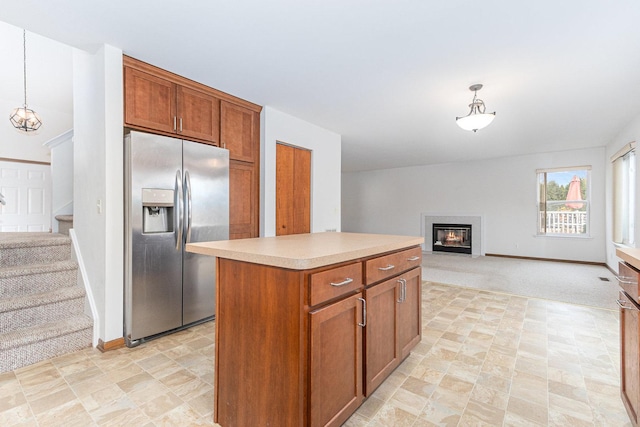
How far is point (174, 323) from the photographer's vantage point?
2631 millimetres

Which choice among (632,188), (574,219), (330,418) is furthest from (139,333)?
(574,219)

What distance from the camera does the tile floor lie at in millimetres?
1580

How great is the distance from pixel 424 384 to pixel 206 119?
9.82ft

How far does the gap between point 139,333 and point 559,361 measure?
3.20 meters

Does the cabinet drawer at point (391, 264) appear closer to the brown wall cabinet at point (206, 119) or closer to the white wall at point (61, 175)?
the brown wall cabinet at point (206, 119)

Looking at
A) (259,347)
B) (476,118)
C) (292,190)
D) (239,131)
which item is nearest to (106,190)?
(239,131)

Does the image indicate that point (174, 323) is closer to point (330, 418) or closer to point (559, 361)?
point (330, 418)

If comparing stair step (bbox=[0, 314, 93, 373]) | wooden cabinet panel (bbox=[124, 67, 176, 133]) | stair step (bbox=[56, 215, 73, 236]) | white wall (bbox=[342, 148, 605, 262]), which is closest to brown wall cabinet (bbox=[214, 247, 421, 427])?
stair step (bbox=[0, 314, 93, 373])

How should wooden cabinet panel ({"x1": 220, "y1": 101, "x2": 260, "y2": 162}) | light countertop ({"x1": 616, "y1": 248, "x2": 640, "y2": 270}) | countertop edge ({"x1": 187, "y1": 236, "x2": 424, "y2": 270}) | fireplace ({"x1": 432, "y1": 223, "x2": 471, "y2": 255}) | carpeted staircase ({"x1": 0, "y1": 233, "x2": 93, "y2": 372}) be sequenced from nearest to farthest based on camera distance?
1. countertop edge ({"x1": 187, "y1": 236, "x2": 424, "y2": 270})
2. light countertop ({"x1": 616, "y1": 248, "x2": 640, "y2": 270})
3. carpeted staircase ({"x1": 0, "y1": 233, "x2": 93, "y2": 372})
4. wooden cabinet panel ({"x1": 220, "y1": 101, "x2": 260, "y2": 162})
5. fireplace ({"x1": 432, "y1": 223, "x2": 471, "y2": 255})

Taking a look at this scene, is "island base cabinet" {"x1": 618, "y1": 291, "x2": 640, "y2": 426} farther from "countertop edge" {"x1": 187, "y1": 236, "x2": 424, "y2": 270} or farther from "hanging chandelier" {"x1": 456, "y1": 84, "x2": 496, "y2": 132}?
"hanging chandelier" {"x1": 456, "y1": 84, "x2": 496, "y2": 132}

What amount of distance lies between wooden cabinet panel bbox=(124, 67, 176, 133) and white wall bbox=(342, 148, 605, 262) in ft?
23.0

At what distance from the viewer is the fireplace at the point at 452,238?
7.63 m

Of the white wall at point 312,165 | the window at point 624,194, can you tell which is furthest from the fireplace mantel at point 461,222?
the white wall at point 312,165

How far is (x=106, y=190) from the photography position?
2.34 metres
